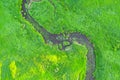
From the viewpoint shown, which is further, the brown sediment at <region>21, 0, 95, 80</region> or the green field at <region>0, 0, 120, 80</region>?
the brown sediment at <region>21, 0, 95, 80</region>

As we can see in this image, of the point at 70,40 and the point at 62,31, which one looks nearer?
the point at 62,31

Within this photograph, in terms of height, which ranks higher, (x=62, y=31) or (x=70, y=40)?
(x=62, y=31)

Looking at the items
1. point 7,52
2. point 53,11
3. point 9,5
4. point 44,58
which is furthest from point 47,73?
point 9,5

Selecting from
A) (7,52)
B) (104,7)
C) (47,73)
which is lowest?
(47,73)

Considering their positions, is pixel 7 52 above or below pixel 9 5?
below

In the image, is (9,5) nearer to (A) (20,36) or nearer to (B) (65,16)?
(A) (20,36)

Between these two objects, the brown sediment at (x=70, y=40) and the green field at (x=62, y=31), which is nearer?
the green field at (x=62, y=31)

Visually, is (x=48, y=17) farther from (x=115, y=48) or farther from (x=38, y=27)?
(x=115, y=48)
